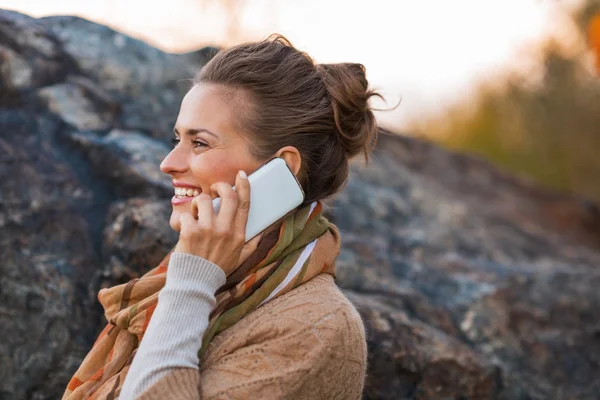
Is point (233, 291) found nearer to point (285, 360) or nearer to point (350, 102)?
point (285, 360)

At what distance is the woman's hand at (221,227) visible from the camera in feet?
6.56

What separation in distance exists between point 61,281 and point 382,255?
6.06 ft

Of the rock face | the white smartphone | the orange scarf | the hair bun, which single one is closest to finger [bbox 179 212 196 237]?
the white smartphone

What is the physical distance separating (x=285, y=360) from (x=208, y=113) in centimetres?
90

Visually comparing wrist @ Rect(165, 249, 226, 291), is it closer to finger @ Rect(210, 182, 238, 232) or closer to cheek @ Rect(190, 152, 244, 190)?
finger @ Rect(210, 182, 238, 232)

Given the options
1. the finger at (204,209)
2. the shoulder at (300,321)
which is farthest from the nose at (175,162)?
the shoulder at (300,321)

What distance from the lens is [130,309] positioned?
225 centimetres

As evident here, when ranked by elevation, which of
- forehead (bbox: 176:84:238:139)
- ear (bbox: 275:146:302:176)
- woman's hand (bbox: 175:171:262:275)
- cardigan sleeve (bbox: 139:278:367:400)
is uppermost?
forehead (bbox: 176:84:238:139)

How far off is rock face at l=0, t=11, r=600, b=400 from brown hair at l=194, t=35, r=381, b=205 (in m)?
0.93

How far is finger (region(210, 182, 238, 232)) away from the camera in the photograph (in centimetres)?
206

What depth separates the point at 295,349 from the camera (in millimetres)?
1968

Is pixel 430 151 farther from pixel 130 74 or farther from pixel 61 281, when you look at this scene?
pixel 61 281

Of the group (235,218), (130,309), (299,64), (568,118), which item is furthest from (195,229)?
(568,118)

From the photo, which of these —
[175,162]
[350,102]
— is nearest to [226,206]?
[175,162]
